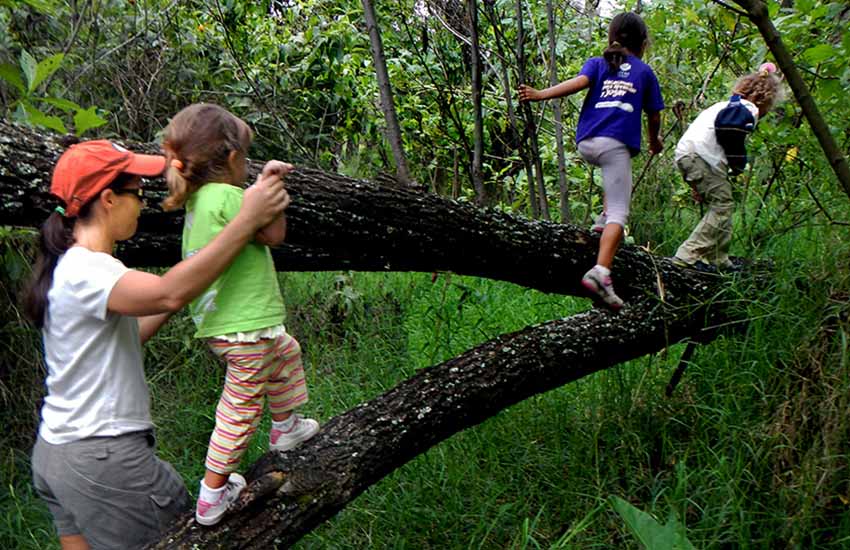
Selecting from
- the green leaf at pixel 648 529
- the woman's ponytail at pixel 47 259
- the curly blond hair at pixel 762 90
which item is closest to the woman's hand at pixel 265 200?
the woman's ponytail at pixel 47 259

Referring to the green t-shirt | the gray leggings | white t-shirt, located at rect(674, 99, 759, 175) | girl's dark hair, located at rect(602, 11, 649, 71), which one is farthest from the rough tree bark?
girl's dark hair, located at rect(602, 11, 649, 71)

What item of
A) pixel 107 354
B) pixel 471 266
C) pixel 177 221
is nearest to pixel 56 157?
pixel 177 221

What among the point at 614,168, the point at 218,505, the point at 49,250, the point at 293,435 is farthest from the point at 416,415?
the point at 614,168

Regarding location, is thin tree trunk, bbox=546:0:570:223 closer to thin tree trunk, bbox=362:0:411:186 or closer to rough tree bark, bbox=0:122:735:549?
thin tree trunk, bbox=362:0:411:186

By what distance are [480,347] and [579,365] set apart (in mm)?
406

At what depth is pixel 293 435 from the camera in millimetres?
2324

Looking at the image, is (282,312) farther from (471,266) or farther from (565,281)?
(565,281)

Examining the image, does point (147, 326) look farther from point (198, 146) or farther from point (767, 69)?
point (767, 69)

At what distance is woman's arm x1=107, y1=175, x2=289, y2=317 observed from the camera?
71.3 inches

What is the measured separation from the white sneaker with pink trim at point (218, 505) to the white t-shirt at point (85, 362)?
292mm

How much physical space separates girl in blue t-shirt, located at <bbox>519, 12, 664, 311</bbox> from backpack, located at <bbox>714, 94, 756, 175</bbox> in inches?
18.3

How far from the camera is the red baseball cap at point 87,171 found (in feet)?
6.19

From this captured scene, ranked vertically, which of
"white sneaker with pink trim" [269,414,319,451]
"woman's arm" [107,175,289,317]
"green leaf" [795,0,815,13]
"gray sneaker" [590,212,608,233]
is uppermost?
"green leaf" [795,0,815,13]

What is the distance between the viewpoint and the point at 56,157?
7.68ft
